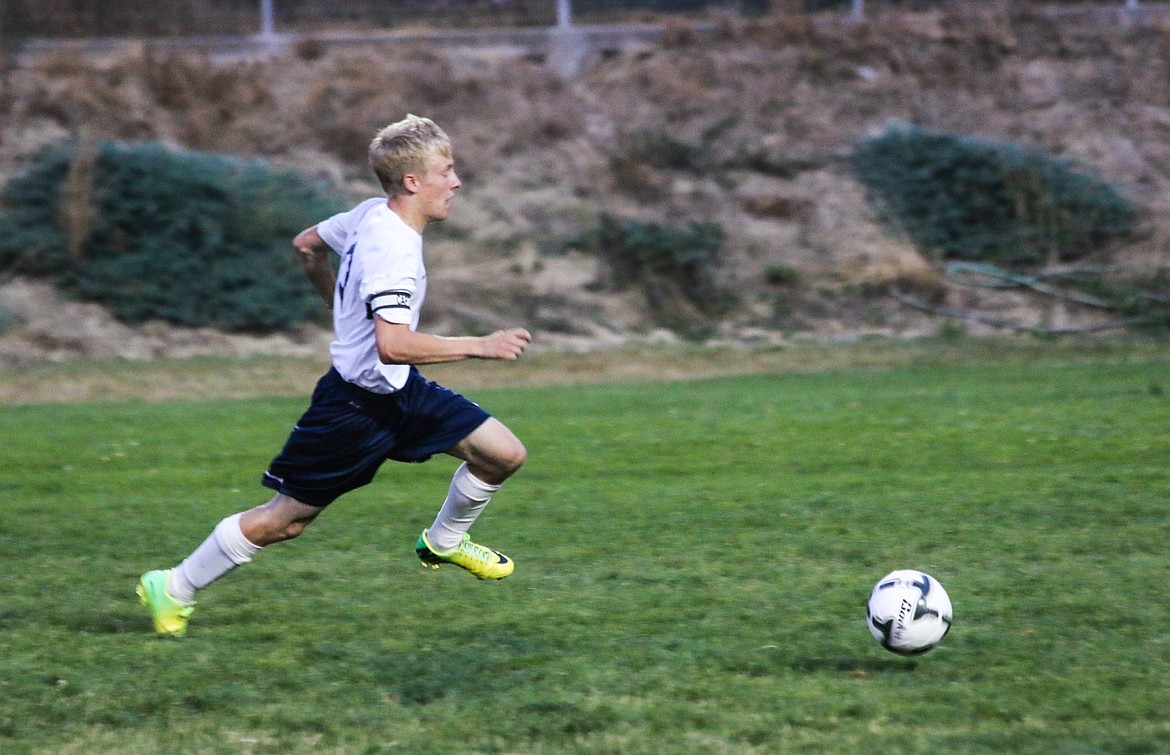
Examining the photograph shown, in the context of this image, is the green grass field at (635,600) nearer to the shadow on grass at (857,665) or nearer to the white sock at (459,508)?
the shadow on grass at (857,665)

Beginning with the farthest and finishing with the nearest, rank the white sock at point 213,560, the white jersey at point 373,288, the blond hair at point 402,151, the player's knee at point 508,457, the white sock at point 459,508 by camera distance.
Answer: the white sock at point 459,508 → the player's knee at point 508,457 → the white sock at point 213,560 → the blond hair at point 402,151 → the white jersey at point 373,288

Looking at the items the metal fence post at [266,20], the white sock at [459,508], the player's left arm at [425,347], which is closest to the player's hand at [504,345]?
the player's left arm at [425,347]

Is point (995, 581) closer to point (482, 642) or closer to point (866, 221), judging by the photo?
point (482, 642)

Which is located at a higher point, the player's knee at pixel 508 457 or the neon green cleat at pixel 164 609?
the player's knee at pixel 508 457

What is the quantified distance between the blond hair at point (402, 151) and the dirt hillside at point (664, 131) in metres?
11.6

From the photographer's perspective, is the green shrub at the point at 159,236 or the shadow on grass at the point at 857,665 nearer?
the shadow on grass at the point at 857,665

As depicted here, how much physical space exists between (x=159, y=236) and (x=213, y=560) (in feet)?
41.7

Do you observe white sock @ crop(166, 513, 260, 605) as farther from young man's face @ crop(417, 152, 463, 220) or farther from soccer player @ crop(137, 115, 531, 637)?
young man's face @ crop(417, 152, 463, 220)

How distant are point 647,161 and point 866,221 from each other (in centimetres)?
326

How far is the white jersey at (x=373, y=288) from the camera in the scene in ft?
15.0

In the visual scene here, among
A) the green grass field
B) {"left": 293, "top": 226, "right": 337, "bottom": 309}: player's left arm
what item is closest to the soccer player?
{"left": 293, "top": 226, "right": 337, "bottom": 309}: player's left arm

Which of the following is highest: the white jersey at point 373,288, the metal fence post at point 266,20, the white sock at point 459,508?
the metal fence post at point 266,20

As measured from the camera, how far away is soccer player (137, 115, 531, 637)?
184 inches

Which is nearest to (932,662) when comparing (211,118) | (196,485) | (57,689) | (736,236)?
(57,689)
